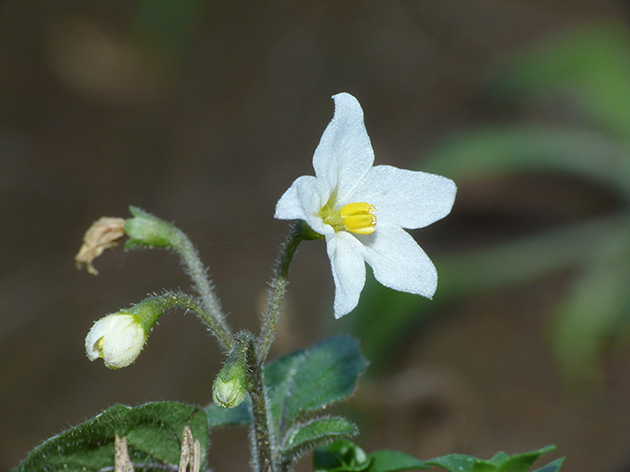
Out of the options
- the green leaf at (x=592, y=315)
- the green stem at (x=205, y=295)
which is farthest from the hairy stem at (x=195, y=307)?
the green leaf at (x=592, y=315)

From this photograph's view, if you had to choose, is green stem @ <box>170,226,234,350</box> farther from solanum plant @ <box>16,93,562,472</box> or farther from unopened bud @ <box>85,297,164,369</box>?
unopened bud @ <box>85,297,164,369</box>

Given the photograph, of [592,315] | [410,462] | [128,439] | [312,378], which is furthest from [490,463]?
[592,315]

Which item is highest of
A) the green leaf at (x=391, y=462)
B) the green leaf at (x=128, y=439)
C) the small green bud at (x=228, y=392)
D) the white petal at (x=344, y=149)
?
the white petal at (x=344, y=149)

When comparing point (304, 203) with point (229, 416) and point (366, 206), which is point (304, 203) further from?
point (229, 416)

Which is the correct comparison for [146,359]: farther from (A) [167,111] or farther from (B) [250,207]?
(A) [167,111]

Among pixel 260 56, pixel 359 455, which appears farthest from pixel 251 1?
pixel 359 455

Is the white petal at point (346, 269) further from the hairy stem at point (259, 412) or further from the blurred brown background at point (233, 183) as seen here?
the blurred brown background at point (233, 183)
